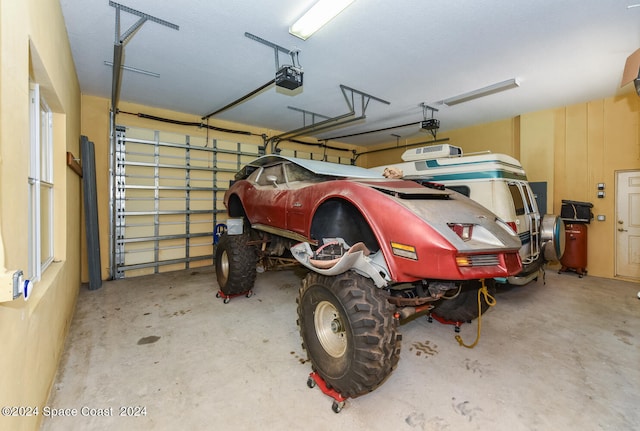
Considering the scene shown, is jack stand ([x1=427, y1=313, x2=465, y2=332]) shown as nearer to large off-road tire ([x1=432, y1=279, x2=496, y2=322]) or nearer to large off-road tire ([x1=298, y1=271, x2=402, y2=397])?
large off-road tire ([x1=432, y1=279, x2=496, y2=322])

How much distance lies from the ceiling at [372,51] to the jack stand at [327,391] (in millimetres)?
3783

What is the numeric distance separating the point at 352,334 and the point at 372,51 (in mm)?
3762

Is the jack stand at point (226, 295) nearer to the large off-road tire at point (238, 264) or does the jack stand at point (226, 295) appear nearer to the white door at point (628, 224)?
the large off-road tire at point (238, 264)

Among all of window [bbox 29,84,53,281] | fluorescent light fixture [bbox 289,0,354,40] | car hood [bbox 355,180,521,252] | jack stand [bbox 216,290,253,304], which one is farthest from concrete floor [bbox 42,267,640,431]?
fluorescent light fixture [bbox 289,0,354,40]

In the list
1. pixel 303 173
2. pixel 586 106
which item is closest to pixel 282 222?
pixel 303 173

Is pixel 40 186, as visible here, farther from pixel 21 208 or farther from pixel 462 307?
pixel 462 307

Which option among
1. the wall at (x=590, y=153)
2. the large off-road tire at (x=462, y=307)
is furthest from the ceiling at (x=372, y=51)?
the large off-road tire at (x=462, y=307)

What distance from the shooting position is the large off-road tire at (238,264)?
415cm

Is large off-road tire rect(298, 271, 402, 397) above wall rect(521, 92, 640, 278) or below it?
below

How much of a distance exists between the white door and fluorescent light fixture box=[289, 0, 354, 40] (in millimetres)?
6997

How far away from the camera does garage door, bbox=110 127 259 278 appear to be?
5.80 metres

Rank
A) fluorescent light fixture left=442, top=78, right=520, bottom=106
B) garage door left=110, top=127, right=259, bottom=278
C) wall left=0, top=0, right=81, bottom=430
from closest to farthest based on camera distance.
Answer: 1. wall left=0, top=0, right=81, bottom=430
2. fluorescent light fixture left=442, top=78, right=520, bottom=106
3. garage door left=110, top=127, right=259, bottom=278

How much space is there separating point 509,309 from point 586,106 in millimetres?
5287

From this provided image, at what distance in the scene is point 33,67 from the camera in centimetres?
204
